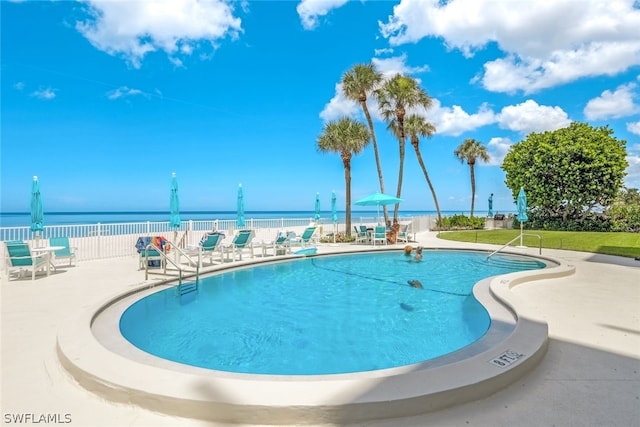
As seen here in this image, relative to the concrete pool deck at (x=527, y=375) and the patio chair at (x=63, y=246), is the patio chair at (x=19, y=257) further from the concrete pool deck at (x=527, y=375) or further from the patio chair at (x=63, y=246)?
the patio chair at (x=63, y=246)

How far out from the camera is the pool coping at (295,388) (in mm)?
2385

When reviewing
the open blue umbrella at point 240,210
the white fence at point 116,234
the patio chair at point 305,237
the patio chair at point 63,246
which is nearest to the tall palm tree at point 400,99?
the patio chair at point 305,237

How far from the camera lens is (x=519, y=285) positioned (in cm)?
711

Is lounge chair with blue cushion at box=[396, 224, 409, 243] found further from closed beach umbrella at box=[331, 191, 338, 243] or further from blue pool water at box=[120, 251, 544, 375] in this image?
blue pool water at box=[120, 251, 544, 375]

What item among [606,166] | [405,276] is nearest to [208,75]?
[405,276]

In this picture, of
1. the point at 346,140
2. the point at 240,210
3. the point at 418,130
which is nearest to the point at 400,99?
the point at 346,140

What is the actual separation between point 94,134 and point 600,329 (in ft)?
127

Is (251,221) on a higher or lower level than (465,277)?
higher

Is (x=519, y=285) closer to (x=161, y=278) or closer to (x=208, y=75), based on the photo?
(x=161, y=278)

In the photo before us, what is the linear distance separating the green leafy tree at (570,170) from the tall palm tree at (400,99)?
10717mm

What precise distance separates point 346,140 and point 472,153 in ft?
55.8

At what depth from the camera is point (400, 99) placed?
18891 mm

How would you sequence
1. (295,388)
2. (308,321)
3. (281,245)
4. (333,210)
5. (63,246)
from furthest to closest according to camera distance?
(333,210) → (281,245) → (63,246) → (308,321) → (295,388)

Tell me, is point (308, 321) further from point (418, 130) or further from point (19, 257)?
point (418, 130)
